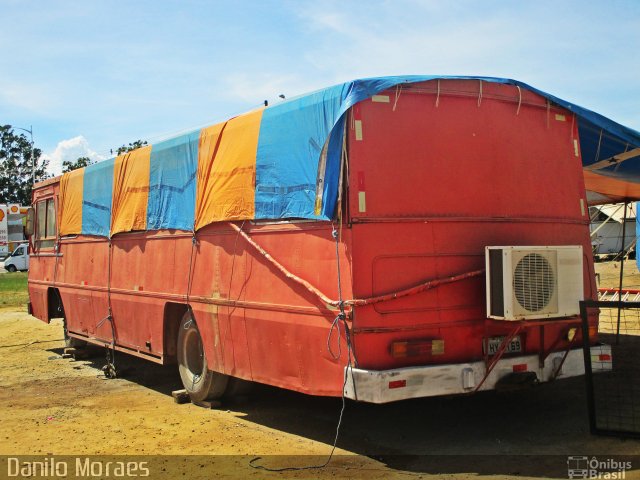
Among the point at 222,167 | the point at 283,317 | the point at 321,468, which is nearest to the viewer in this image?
the point at 321,468

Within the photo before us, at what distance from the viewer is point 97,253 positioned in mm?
10133

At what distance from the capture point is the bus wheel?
25.2 ft

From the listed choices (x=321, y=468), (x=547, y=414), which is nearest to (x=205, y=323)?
(x=321, y=468)

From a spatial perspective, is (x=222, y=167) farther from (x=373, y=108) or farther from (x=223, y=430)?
(x=223, y=430)

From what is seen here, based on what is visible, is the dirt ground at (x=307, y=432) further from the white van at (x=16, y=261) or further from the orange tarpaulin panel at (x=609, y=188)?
the white van at (x=16, y=261)

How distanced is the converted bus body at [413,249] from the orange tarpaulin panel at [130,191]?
198 centimetres

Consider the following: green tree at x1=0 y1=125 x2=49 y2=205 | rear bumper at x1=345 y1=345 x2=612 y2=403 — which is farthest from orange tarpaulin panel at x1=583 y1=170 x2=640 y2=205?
green tree at x1=0 y1=125 x2=49 y2=205

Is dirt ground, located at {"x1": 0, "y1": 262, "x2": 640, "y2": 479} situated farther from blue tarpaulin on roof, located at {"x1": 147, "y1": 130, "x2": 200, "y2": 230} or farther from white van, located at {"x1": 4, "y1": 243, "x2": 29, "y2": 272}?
white van, located at {"x1": 4, "y1": 243, "x2": 29, "y2": 272}

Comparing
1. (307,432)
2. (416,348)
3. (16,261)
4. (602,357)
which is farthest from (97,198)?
(16,261)

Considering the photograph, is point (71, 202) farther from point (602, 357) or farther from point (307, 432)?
point (602, 357)

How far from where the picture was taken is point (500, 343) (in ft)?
19.7

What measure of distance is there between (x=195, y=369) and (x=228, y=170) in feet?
8.27

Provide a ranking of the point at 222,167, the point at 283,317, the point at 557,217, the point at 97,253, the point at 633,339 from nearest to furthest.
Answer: the point at 283,317
the point at 557,217
the point at 222,167
the point at 97,253
the point at 633,339

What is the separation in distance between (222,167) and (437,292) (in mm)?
2733
